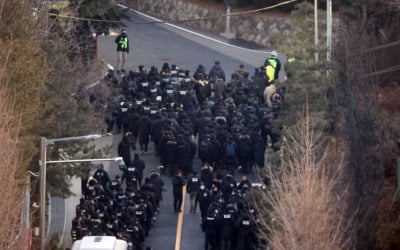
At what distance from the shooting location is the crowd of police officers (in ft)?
120

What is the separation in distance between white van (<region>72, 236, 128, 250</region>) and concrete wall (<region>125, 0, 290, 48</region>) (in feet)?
93.6

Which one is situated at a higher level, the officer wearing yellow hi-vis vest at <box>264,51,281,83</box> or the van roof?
the officer wearing yellow hi-vis vest at <box>264,51,281,83</box>

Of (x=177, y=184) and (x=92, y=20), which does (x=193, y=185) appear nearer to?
(x=177, y=184)

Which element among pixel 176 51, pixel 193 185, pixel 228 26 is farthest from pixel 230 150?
pixel 228 26

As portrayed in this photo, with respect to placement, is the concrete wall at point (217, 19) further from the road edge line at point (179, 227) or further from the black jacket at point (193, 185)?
the black jacket at point (193, 185)

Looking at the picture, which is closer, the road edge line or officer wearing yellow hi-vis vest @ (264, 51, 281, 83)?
the road edge line

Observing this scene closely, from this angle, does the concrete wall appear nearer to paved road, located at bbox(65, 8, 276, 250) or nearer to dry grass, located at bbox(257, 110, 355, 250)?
paved road, located at bbox(65, 8, 276, 250)

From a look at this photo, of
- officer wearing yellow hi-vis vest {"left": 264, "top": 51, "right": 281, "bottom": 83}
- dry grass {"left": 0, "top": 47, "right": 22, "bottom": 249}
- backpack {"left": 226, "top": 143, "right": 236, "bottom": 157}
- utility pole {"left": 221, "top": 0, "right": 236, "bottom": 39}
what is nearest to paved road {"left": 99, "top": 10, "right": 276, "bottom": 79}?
utility pole {"left": 221, "top": 0, "right": 236, "bottom": 39}

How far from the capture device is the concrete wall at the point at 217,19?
62469 mm

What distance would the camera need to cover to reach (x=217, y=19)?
64500 millimetres

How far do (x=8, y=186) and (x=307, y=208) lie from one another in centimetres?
598

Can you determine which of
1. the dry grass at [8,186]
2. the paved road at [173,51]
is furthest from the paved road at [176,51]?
the dry grass at [8,186]

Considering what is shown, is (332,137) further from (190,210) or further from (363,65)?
(190,210)

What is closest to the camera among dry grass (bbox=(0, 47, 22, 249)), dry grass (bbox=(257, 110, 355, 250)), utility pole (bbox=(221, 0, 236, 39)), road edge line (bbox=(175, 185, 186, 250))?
dry grass (bbox=(0, 47, 22, 249))
